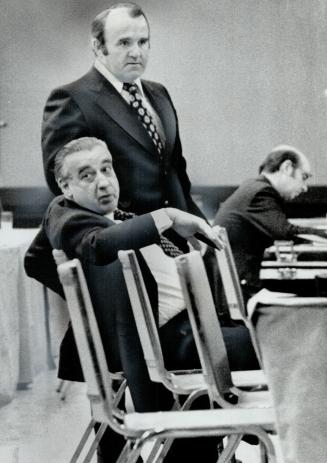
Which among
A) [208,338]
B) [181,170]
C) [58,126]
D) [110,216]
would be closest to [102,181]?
[110,216]

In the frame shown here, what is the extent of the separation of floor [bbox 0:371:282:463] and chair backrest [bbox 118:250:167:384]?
1065mm

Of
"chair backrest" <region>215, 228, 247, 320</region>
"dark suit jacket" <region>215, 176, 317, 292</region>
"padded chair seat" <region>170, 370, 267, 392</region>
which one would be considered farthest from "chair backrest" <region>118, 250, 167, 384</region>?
"dark suit jacket" <region>215, 176, 317, 292</region>

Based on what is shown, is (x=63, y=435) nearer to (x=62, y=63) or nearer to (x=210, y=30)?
(x=62, y=63)

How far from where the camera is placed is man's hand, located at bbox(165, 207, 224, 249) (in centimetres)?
358

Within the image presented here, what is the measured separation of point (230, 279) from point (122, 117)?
0.69m

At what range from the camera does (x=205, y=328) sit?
274 cm

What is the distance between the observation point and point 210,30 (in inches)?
185

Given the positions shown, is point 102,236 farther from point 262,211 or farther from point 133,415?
point 262,211

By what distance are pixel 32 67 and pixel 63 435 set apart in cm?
151

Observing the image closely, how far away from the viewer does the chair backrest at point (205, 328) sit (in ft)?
8.91

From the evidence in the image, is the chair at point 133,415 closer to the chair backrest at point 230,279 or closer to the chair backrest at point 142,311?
the chair backrest at point 142,311

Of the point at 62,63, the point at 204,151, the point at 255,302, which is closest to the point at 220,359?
the point at 255,302

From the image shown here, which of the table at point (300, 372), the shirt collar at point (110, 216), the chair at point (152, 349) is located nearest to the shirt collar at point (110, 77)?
the shirt collar at point (110, 216)

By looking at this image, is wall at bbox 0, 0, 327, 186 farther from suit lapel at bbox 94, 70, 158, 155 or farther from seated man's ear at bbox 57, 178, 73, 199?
seated man's ear at bbox 57, 178, 73, 199
